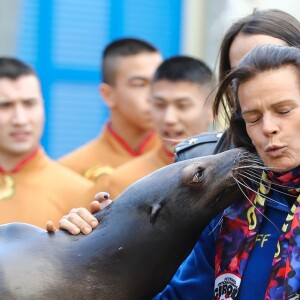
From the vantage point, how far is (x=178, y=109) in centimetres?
678

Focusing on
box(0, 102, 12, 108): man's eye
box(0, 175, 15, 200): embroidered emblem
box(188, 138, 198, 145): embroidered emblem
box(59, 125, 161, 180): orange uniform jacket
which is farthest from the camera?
box(59, 125, 161, 180): orange uniform jacket

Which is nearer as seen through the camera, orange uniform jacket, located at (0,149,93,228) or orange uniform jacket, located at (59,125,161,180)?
orange uniform jacket, located at (0,149,93,228)

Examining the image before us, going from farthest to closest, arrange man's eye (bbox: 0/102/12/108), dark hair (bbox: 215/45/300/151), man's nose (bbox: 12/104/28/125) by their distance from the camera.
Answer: man's eye (bbox: 0/102/12/108) → man's nose (bbox: 12/104/28/125) → dark hair (bbox: 215/45/300/151)

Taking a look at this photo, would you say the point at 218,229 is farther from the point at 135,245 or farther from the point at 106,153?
the point at 106,153

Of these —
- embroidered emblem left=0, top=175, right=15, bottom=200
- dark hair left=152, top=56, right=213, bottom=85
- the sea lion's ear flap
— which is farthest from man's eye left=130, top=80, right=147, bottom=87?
the sea lion's ear flap

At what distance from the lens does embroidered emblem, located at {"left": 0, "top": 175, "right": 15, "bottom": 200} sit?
685 cm

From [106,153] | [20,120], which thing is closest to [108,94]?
[106,153]

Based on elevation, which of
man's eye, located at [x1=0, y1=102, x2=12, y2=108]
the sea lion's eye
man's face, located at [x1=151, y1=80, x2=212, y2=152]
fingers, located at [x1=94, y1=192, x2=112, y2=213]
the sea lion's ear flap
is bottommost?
man's eye, located at [x1=0, y1=102, x2=12, y2=108]

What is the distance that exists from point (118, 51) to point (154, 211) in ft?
15.5

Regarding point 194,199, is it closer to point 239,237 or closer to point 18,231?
point 239,237

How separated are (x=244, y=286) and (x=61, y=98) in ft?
21.6

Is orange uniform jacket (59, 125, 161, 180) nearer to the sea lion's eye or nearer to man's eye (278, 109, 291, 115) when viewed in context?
the sea lion's eye

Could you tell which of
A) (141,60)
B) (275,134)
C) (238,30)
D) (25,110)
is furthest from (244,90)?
(141,60)

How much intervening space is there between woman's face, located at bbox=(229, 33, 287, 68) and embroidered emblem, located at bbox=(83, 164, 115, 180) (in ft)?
9.66
